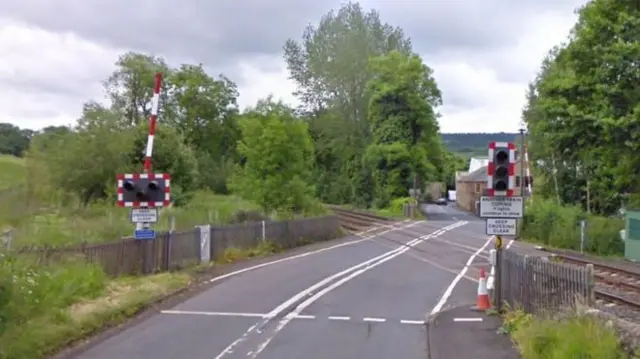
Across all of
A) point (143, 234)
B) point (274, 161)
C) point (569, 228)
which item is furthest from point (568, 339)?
point (569, 228)

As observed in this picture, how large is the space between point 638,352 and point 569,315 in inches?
97.5

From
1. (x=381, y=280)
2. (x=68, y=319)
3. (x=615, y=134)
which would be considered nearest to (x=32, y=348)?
(x=68, y=319)

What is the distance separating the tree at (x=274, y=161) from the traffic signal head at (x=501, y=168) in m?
27.0

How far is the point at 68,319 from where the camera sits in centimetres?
1276

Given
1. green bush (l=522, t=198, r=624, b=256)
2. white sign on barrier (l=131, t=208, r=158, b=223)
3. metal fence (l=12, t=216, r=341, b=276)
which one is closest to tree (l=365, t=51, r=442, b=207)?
green bush (l=522, t=198, r=624, b=256)

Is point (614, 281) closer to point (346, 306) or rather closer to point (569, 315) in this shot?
A: point (346, 306)

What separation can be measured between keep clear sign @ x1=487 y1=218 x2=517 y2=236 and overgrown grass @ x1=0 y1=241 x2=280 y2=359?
670cm

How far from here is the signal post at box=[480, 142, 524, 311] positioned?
15.0m

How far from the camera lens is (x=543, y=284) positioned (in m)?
13.4

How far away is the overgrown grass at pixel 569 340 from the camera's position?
9.34m

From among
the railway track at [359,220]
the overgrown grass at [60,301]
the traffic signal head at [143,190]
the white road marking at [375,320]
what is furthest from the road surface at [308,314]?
the railway track at [359,220]

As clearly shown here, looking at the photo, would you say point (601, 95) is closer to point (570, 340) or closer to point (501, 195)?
point (501, 195)

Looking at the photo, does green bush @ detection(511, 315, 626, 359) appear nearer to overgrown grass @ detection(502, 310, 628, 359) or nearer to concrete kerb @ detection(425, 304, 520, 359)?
overgrown grass @ detection(502, 310, 628, 359)

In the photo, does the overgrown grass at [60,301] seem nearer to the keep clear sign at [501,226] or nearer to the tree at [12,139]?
the keep clear sign at [501,226]
